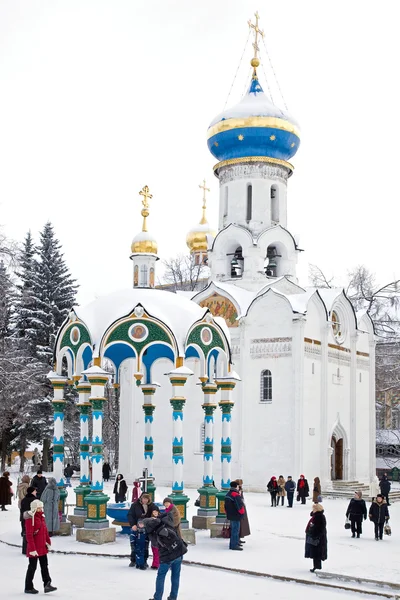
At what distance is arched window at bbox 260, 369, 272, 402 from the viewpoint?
2691 cm

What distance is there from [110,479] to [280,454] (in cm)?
900

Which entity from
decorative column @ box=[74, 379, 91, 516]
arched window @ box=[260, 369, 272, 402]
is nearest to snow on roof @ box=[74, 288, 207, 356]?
decorative column @ box=[74, 379, 91, 516]

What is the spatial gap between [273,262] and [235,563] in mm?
18858

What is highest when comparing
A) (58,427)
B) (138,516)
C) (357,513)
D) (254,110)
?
(254,110)

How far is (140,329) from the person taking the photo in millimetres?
14984

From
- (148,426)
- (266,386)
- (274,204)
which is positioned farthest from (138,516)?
(274,204)

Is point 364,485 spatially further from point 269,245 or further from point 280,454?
point 269,245

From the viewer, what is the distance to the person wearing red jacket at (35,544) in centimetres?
951

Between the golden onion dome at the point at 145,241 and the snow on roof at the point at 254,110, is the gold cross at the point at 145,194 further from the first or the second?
the snow on roof at the point at 254,110

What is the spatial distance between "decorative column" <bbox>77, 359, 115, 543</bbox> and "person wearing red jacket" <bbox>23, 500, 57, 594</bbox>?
12.9 feet

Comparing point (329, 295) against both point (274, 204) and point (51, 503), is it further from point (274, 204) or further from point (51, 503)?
point (51, 503)

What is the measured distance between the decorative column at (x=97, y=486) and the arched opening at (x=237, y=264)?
15657mm

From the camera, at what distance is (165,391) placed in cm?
2877

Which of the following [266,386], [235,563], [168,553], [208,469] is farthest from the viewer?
[266,386]
